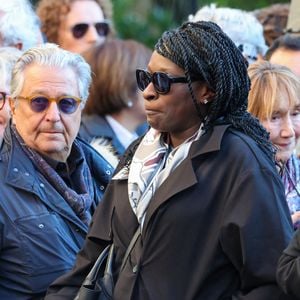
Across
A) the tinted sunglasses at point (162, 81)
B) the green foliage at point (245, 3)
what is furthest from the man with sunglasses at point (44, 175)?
the green foliage at point (245, 3)

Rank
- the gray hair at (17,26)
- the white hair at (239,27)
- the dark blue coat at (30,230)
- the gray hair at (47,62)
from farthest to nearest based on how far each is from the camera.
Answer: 1. the white hair at (239,27)
2. the gray hair at (17,26)
3. the gray hair at (47,62)
4. the dark blue coat at (30,230)

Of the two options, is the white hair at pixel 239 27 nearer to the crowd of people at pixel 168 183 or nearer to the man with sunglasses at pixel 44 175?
the crowd of people at pixel 168 183

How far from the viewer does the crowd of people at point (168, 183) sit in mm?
3227

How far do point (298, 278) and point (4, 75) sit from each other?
2.45 meters

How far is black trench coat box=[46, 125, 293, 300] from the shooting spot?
3189mm

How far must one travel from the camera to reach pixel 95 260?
3635 mm

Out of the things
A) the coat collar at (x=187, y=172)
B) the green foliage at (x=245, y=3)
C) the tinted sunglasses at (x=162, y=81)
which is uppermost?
the tinted sunglasses at (x=162, y=81)

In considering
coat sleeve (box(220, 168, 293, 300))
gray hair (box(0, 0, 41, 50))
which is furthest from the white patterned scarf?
gray hair (box(0, 0, 41, 50))

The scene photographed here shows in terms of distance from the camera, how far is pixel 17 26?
6.25 m

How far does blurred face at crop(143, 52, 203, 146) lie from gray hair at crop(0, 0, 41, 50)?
291 cm

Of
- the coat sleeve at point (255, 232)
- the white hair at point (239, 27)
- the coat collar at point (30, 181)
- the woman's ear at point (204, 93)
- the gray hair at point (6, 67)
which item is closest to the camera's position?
the coat sleeve at point (255, 232)

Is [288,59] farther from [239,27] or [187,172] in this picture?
[187,172]

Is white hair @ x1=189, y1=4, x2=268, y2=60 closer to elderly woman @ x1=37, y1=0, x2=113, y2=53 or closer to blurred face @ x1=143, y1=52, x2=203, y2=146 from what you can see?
elderly woman @ x1=37, y1=0, x2=113, y2=53

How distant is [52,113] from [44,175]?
295mm
